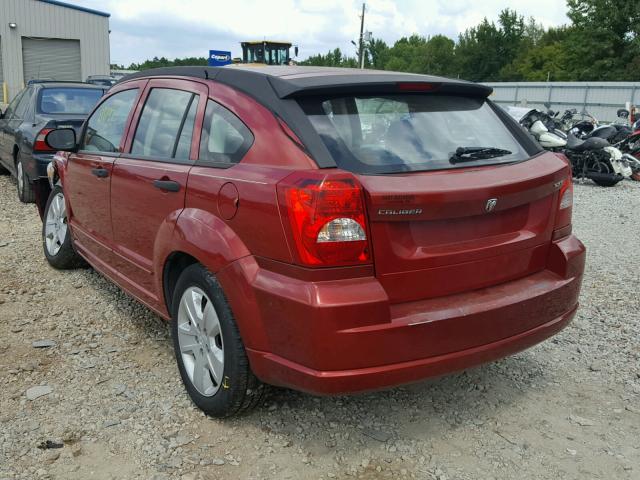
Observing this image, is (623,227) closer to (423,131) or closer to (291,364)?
(423,131)

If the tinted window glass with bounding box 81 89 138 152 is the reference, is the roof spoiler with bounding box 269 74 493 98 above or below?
above

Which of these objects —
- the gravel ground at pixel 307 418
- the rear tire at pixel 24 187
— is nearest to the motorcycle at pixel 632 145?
the gravel ground at pixel 307 418

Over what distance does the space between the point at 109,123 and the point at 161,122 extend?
0.91 meters

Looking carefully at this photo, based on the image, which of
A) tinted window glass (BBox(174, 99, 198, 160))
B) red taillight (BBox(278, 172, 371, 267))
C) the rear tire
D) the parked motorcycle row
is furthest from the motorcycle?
red taillight (BBox(278, 172, 371, 267))

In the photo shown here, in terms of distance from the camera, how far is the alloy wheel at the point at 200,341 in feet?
9.70

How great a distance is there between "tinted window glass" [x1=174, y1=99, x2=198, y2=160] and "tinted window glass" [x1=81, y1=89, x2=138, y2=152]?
84 centimetres

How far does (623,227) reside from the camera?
8094mm

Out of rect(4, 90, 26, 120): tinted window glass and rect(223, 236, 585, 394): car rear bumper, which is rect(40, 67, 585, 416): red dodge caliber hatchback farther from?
rect(4, 90, 26, 120): tinted window glass

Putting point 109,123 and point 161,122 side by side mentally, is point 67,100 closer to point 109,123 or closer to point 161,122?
point 109,123

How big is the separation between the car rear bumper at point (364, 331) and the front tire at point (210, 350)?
14 centimetres

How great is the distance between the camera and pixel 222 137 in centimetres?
298

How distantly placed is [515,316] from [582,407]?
2.86 ft

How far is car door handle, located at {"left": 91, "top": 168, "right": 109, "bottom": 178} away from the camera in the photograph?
158 inches

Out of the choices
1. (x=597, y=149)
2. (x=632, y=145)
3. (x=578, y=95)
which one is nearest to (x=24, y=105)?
(x=597, y=149)
